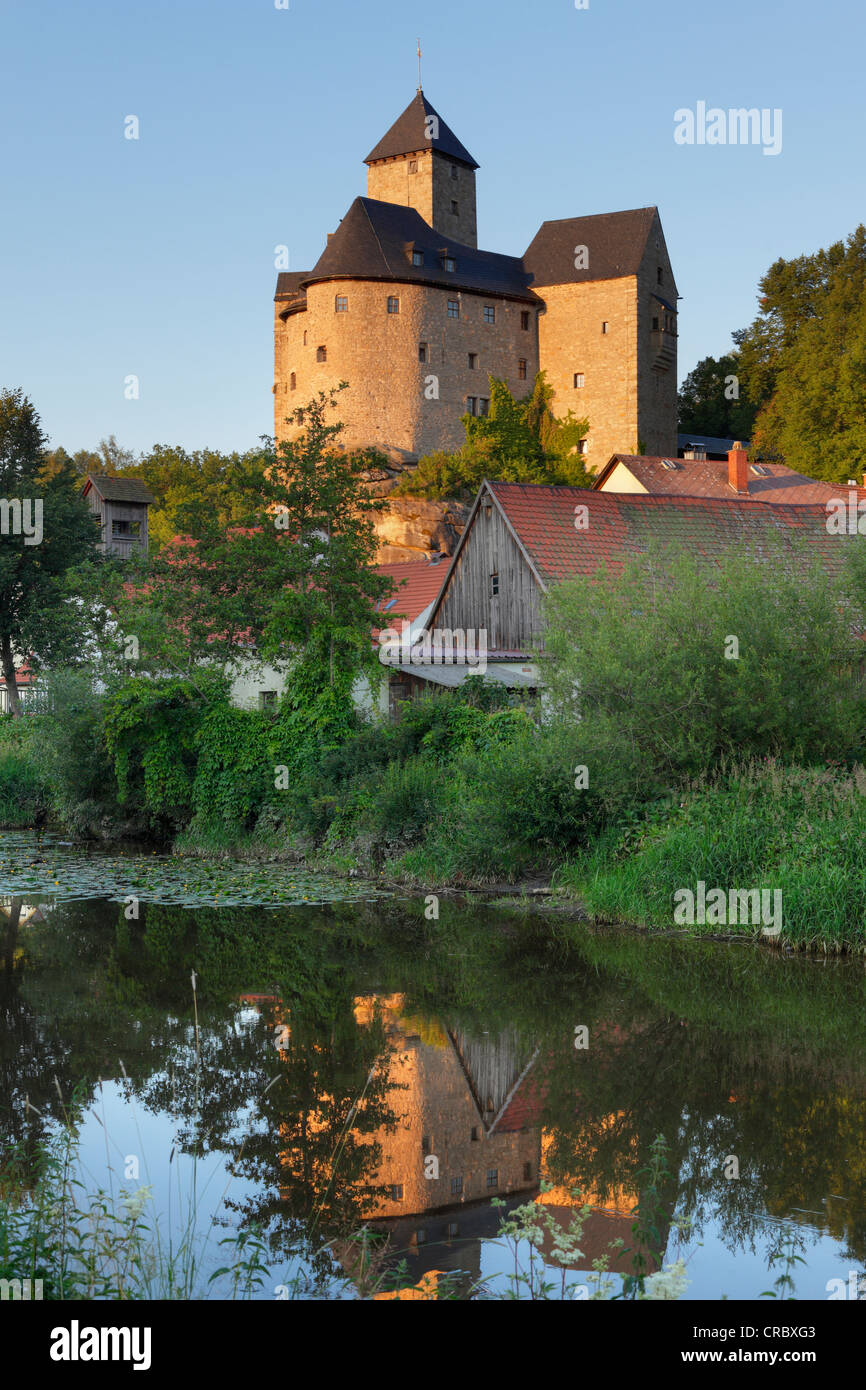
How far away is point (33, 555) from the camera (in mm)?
38781

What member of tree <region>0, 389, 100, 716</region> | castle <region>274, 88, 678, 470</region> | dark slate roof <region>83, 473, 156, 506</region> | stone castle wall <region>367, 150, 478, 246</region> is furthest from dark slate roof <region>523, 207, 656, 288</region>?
tree <region>0, 389, 100, 716</region>

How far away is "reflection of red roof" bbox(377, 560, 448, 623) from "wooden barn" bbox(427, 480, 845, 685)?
134 inches

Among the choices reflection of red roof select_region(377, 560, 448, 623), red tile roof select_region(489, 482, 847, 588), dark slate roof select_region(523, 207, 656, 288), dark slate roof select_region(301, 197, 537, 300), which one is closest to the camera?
red tile roof select_region(489, 482, 847, 588)

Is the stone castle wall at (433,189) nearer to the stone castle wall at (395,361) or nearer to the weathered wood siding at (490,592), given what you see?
the stone castle wall at (395,361)

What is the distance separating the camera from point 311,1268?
5.30 m

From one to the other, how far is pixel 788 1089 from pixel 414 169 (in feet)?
244

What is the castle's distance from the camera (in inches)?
2598

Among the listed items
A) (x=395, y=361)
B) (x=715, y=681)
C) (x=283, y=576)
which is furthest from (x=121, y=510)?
(x=715, y=681)

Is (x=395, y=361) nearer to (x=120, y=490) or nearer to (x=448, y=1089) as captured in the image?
(x=120, y=490)

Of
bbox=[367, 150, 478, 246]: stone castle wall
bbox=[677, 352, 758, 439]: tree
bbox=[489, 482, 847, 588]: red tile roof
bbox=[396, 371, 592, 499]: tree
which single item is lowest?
bbox=[489, 482, 847, 588]: red tile roof

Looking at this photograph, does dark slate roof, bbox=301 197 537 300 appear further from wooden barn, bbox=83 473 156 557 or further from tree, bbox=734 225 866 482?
wooden barn, bbox=83 473 156 557

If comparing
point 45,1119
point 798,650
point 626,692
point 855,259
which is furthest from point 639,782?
point 855,259

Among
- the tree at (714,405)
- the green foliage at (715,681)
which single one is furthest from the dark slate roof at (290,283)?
the green foliage at (715,681)

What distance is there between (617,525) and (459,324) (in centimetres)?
4405
